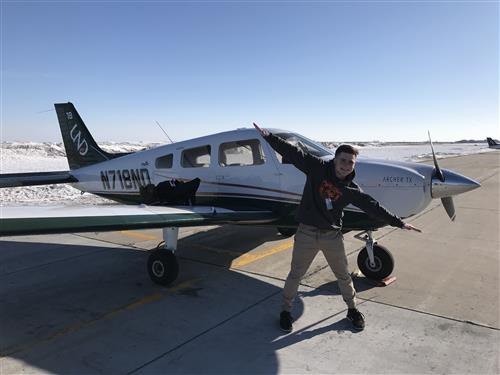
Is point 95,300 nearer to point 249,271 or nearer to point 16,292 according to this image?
point 16,292

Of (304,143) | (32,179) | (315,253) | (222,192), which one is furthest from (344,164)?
(32,179)

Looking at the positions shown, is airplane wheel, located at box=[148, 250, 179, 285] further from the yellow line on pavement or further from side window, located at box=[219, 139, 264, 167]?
side window, located at box=[219, 139, 264, 167]

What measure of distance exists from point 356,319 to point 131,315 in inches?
101

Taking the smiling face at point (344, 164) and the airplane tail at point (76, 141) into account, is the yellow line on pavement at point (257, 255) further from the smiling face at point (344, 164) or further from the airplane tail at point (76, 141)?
the airplane tail at point (76, 141)

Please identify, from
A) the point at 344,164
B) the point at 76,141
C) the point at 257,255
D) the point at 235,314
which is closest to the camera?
the point at 344,164

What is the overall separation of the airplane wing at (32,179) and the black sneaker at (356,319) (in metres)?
7.13

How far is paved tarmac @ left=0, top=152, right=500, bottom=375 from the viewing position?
3.53 metres

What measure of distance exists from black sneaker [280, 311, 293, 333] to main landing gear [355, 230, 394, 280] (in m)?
1.90

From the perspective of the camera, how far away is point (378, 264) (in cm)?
550

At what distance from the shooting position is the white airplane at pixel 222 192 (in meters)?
4.83

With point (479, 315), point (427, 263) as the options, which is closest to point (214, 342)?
point (479, 315)

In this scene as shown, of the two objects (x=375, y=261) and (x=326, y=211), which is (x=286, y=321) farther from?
(x=375, y=261)

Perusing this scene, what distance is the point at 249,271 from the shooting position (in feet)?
19.8

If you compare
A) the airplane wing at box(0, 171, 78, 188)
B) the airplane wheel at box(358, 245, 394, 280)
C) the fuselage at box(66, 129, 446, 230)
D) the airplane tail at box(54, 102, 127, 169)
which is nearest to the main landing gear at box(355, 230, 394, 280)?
the airplane wheel at box(358, 245, 394, 280)
